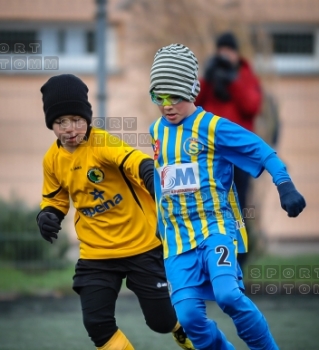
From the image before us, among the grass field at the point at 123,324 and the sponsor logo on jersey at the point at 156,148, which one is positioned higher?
the sponsor logo on jersey at the point at 156,148

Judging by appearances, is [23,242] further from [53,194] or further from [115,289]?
[115,289]

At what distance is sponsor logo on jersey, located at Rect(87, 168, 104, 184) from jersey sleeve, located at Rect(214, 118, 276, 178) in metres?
0.73

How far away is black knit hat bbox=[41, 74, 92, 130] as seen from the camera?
4812 millimetres

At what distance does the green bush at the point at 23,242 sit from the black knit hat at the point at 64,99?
4.05 meters

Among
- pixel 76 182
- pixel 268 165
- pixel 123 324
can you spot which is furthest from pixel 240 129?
pixel 123 324

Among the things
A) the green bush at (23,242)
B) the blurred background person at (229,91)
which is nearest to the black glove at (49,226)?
the blurred background person at (229,91)

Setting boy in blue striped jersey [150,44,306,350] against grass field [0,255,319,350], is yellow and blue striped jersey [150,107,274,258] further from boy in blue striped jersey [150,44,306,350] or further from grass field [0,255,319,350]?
grass field [0,255,319,350]

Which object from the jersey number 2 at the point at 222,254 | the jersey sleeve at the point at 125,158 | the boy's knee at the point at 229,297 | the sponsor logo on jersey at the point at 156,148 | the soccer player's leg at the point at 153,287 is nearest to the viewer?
the boy's knee at the point at 229,297

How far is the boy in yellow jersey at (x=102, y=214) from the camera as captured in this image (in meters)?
4.80

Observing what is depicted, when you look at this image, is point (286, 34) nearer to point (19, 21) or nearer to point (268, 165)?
point (19, 21)

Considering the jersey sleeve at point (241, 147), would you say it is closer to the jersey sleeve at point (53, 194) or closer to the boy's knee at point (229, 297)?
the boy's knee at point (229, 297)

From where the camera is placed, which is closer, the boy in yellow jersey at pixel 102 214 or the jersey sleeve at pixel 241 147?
the jersey sleeve at pixel 241 147

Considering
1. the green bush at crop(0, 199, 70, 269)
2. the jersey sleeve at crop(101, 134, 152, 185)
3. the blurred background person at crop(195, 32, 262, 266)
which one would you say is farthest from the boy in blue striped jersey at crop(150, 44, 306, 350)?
the green bush at crop(0, 199, 70, 269)

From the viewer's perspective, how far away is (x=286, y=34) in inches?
401
